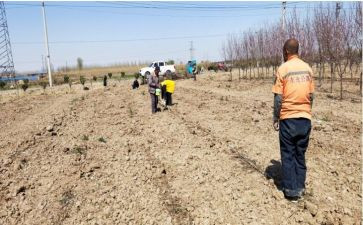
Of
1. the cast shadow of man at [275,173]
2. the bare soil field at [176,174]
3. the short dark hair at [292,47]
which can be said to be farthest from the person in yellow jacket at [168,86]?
the short dark hair at [292,47]

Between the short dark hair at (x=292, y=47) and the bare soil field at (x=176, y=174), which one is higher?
the short dark hair at (x=292, y=47)

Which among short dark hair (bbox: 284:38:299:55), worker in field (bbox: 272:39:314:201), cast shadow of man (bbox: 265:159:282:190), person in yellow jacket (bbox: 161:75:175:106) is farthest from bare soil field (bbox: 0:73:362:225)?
person in yellow jacket (bbox: 161:75:175:106)

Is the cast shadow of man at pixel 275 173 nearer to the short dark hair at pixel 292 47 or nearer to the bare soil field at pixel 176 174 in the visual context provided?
the bare soil field at pixel 176 174

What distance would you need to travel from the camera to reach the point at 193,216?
3.98m

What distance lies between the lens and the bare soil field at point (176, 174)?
13.4ft

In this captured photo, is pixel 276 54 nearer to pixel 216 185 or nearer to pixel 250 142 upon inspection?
pixel 250 142

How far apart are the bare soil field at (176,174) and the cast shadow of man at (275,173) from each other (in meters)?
0.01

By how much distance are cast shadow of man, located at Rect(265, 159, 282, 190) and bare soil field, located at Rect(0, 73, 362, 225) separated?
13 millimetres

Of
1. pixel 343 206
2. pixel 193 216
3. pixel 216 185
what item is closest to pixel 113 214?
pixel 193 216

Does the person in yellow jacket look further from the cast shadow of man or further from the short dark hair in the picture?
the short dark hair

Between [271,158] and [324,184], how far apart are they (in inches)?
47.0

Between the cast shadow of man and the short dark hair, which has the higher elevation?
the short dark hair

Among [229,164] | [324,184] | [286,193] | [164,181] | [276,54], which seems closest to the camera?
[286,193]

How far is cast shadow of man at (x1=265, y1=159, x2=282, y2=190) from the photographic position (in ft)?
15.6
